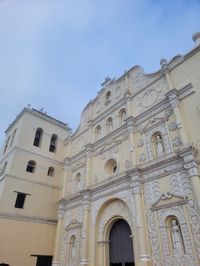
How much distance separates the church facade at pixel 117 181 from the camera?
9023 millimetres

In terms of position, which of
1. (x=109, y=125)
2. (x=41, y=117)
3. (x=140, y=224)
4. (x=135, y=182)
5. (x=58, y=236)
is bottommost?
(x=140, y=224)

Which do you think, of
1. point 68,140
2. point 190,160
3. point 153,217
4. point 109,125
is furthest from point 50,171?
point 190,160

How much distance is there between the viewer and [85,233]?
12297mm

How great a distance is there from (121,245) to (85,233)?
2316 millimetres

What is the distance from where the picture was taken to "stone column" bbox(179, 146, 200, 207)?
27.0 ft

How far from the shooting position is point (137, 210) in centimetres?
997

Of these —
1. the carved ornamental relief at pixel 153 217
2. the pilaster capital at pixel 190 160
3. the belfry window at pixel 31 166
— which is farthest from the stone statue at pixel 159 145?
the belfry window at pixel 31 166

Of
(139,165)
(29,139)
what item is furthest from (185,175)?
(29,139)

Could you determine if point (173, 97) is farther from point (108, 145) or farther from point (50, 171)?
point (50, 171)

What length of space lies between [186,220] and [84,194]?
696cm

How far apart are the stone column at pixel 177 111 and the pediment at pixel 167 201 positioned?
2.45m

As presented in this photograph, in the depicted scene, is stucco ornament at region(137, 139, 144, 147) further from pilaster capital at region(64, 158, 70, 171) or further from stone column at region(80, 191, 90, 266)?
pilaster capital at region(64, 158, 70, 171)

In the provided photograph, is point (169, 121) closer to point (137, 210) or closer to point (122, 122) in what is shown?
point (122, 122)

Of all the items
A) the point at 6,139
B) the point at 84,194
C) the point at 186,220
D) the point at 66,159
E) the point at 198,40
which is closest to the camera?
the point at 186,220
